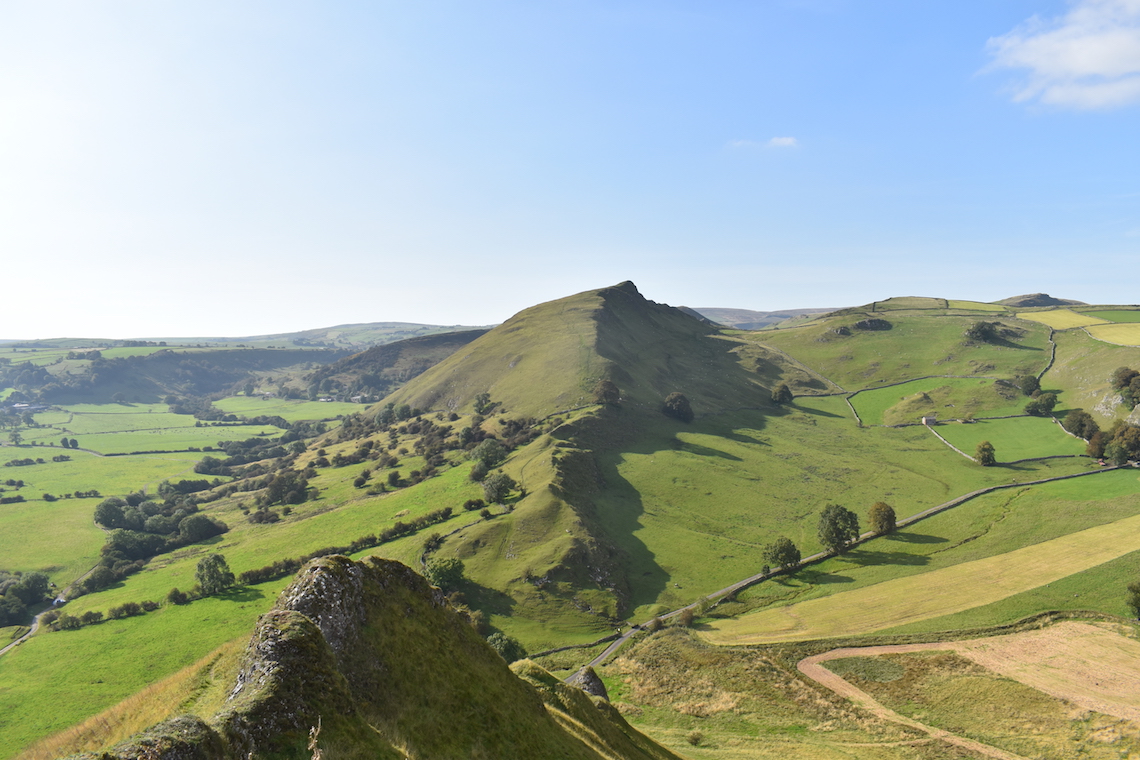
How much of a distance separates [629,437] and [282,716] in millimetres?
132261

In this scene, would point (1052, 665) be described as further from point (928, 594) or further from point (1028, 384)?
point (1028, 384)

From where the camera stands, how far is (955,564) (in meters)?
83.9

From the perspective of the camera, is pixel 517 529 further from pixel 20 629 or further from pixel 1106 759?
pixel 20 629

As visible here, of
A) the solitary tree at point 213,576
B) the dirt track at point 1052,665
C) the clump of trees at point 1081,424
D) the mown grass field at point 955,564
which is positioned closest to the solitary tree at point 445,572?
the solitary tree at point 213,576

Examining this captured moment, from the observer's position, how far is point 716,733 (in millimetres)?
52062

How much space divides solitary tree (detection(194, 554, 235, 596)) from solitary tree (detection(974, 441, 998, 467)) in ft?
541

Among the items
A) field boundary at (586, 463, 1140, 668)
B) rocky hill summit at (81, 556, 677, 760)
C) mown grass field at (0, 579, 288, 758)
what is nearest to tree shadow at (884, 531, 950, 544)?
field boundary at (586, 463, 1140, 668)

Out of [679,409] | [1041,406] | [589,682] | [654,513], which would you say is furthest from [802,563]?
[1041,406]

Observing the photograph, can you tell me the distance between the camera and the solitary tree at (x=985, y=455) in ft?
421

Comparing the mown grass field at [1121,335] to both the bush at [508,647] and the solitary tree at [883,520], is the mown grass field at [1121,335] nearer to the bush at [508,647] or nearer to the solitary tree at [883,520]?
the solitary tree at [883,520]

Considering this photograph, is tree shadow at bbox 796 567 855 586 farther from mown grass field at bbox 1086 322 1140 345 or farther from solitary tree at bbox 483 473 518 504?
mown grass field at bbox 1086 322 1140 345

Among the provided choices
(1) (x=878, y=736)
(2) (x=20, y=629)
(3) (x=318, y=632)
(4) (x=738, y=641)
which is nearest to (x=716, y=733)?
(1) (x=878, y=736)

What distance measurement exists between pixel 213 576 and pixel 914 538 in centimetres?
12362

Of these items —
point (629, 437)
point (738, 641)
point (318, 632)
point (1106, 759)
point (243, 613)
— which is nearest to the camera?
point (318, 632)
